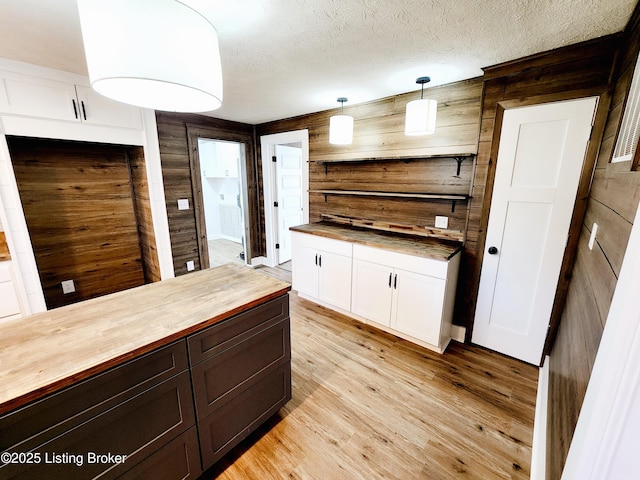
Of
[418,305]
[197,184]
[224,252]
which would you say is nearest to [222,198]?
[224,252]

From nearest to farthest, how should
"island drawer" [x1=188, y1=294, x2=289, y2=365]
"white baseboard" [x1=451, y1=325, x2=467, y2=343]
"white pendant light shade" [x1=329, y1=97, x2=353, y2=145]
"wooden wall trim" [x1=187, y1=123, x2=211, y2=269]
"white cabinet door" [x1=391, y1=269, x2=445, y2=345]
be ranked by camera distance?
1. "island drawer" [x1=188, y1=294, x2=289, y2=365]
2. "white cabinet door" [x1=391, y1=269, x2=445, y2=345]
3. "white baseboard" [x1=451, y1=325, x2=467, y2=343]
4. "white pendant light shade" [x1=329, y1=97, x2=353, y2=145]
5. "wooden wall trim" [x1=187, y1=123, x2=211, y2=269]

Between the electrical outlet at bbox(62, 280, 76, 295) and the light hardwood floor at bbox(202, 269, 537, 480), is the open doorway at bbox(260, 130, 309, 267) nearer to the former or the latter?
the light hardwood floor at bbox(202, 269, 537, 480)

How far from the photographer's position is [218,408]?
4.39 ft

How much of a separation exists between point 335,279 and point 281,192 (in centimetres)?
205

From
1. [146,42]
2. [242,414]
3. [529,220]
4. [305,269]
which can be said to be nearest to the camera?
[146,42]

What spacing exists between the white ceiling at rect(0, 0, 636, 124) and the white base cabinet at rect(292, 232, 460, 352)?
155cm

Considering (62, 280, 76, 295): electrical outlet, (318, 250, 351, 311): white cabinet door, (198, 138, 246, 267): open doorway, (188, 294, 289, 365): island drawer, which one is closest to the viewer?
(188, 294, 289, 365): island drawer

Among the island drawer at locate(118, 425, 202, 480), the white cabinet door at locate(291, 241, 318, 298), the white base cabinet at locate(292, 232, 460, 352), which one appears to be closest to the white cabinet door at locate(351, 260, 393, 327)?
the white base cabinet at locate(292, 232, 460, 352)

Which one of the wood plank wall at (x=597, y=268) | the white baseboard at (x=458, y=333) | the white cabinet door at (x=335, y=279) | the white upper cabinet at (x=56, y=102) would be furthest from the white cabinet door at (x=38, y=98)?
the white baseboard at (x=458, y=333)

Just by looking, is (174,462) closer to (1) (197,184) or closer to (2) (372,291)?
(2) (372,291)

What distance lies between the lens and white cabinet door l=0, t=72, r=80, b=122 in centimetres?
198

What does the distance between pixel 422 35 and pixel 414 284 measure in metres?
1.85

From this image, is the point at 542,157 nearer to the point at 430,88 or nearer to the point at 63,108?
the point at 430,88

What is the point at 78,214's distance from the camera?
2791 millimetres
